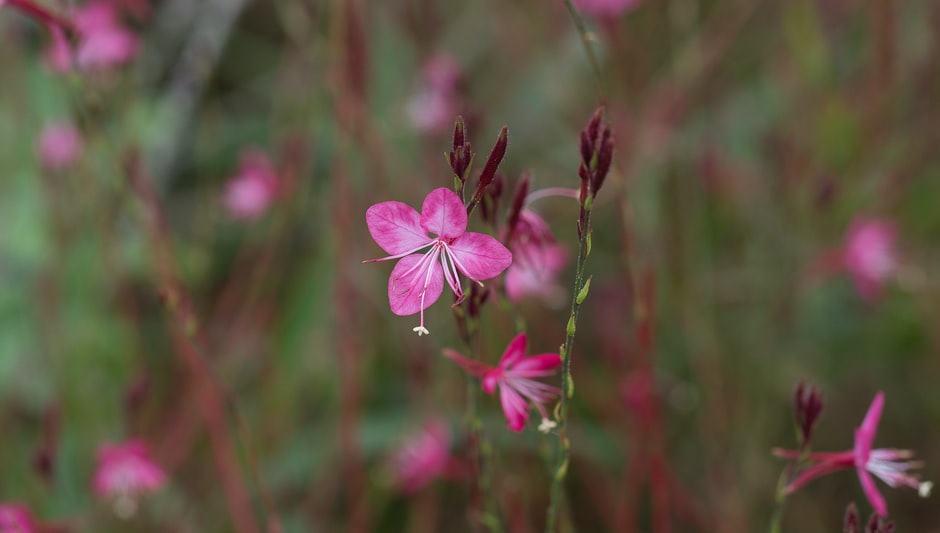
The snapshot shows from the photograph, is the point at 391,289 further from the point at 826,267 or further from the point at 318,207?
the point at 318,207

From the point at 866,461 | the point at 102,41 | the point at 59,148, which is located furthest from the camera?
the point at 59,148

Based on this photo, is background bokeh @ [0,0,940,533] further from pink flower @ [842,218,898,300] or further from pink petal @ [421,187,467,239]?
pink petal @ [421,187,467,239]

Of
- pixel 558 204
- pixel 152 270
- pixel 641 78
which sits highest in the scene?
pixel 641 78

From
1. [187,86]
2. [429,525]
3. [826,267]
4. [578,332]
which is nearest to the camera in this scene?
[429,525]

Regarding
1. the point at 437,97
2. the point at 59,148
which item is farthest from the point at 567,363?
the point at 59,148

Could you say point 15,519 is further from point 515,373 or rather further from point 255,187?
point 255,187

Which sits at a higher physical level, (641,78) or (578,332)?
(641,78)

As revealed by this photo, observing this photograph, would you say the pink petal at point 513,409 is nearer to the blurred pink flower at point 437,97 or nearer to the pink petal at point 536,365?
the pink petal at point 536,365

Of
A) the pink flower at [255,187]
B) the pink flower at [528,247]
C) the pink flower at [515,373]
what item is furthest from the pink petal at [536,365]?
the pink flower at [255,187]

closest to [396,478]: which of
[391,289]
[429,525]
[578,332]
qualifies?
[429,525]
